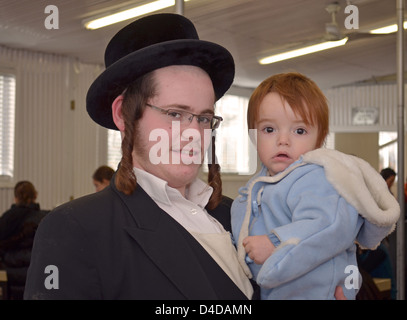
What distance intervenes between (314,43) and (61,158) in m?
4.21

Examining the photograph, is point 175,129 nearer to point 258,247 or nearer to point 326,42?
point 258,247

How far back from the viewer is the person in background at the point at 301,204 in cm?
142

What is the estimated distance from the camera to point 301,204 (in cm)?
147

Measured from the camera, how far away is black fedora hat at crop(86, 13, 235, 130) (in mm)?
1376

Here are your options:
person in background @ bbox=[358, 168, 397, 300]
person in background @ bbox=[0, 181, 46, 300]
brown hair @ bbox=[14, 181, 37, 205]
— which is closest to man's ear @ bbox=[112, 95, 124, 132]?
person in background @ bbox=[358, 168, 397, 300]

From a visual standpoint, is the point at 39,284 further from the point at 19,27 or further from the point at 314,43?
the point at 314,43

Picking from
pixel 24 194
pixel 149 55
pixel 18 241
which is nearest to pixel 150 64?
pixel 149 55

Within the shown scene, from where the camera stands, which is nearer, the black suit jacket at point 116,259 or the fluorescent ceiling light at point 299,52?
the black suit jacket at point 116,259

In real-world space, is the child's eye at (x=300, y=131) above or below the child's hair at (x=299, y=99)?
below

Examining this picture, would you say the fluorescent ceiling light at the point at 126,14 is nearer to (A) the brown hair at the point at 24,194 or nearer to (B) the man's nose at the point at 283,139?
(A) the brown hair at the point at 24,194

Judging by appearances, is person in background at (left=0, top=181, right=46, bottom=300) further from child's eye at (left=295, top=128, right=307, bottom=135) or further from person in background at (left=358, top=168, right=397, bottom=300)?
child's eye at (left=295, top=128, right=307, bottom=135)

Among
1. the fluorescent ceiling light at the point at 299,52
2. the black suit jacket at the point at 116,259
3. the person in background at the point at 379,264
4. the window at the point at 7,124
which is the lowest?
the person in background at the point at 379,264

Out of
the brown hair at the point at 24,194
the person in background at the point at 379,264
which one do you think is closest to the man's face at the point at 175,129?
the person in background at the point at 379,264
